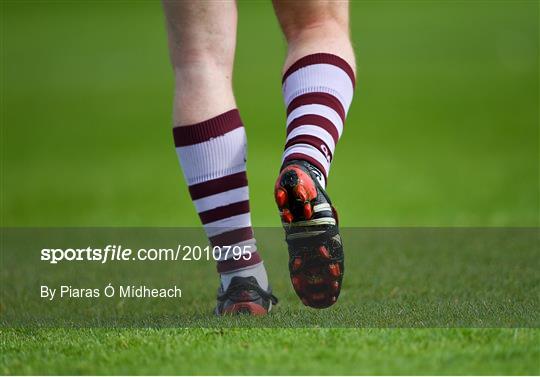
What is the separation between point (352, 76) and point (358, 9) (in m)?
7.50

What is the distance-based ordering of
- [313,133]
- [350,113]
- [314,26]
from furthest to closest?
[350,113], [314,26], [313,133]

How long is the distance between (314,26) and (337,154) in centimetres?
390

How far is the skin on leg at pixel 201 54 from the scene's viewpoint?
1727 millimetres

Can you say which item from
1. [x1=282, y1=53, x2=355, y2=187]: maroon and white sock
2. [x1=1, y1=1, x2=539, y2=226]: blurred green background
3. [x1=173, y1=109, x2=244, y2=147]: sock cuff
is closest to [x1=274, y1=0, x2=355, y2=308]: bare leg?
[x1=282, y1=53, x2=355, y2=187]: maroon and white sock

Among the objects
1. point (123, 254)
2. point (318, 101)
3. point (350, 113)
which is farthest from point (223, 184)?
point (350, 113)

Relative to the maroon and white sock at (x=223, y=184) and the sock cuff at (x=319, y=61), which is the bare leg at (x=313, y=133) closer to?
the sock cuff at (x=319, y=61)

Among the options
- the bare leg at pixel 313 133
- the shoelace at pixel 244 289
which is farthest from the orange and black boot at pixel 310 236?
the shoelace at pixel 244 289

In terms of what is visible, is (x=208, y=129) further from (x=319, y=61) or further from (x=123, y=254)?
(x=123, y=254)

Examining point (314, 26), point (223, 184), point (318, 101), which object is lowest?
point (223, 184)

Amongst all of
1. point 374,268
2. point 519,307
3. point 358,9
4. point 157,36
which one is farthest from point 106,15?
point 519,307

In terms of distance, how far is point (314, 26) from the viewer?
72.1 inches

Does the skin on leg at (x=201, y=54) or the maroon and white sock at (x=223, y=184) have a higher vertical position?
the skin on leg at (x=201, y=54)

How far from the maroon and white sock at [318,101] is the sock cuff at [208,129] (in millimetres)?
100

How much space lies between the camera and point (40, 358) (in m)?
1.41
